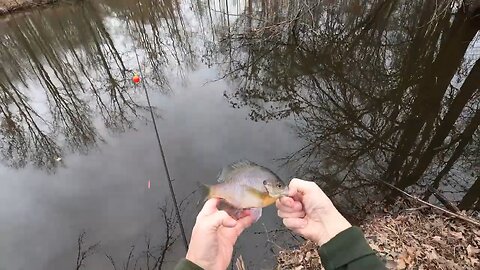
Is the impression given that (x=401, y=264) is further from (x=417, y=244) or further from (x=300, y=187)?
(x=300, y=187)

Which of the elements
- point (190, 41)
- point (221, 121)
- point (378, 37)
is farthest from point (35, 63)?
point (378, 37)

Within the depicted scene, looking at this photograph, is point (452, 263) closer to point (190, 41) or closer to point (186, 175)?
point (186, 175)

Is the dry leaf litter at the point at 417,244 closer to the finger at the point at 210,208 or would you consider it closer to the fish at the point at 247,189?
the fish at the point at 247,189

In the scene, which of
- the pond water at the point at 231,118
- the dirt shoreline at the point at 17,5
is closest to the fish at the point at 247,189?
the pond water at the point at 231,118

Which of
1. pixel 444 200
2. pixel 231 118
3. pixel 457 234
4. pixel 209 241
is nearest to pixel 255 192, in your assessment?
pixel 209 241

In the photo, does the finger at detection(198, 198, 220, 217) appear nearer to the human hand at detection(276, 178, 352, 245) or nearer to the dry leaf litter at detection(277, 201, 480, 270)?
the human hand at detection(276, 178, 352, 245)
